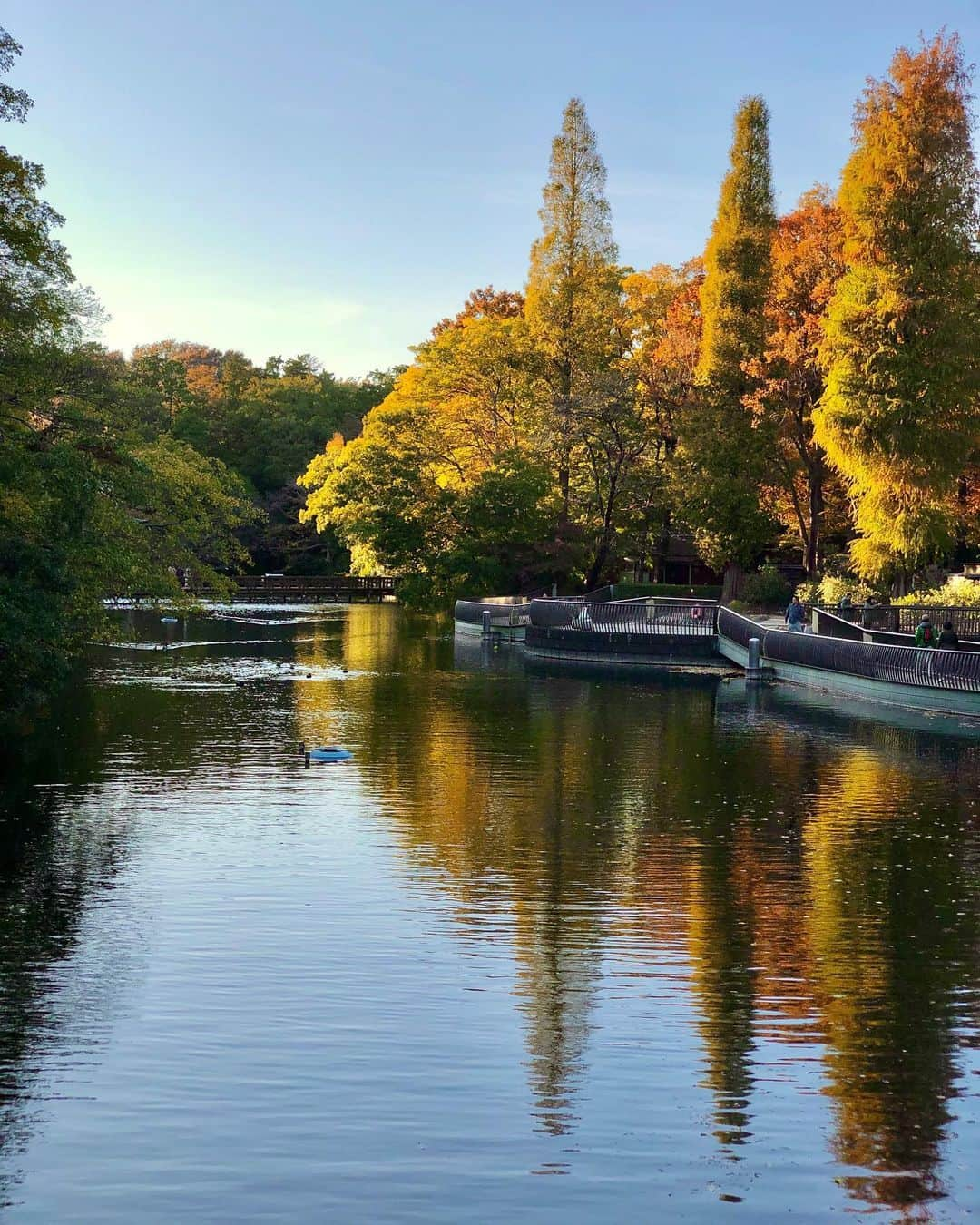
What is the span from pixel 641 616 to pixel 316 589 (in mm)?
45834

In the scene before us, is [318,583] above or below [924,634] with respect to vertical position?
above

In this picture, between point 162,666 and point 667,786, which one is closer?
point 667,786

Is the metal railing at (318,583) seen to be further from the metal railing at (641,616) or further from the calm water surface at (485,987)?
the calm water surface at (485,987)

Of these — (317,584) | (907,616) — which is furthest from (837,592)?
(317,584)

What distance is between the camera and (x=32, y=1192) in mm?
7805

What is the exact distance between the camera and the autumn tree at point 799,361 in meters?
56.8

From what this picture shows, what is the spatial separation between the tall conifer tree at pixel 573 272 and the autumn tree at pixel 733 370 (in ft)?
22.5

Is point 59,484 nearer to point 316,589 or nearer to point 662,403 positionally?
point 662,403

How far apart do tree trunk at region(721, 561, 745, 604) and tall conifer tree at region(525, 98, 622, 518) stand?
9076 millimetres

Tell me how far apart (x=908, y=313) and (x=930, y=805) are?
98.6 feet

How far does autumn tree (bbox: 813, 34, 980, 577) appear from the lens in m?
47.0

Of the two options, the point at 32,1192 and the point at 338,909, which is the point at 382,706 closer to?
the point at 338,909

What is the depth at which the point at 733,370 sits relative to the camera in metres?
61.0

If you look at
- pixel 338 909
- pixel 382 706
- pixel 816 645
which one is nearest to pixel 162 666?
pixel 382 706
